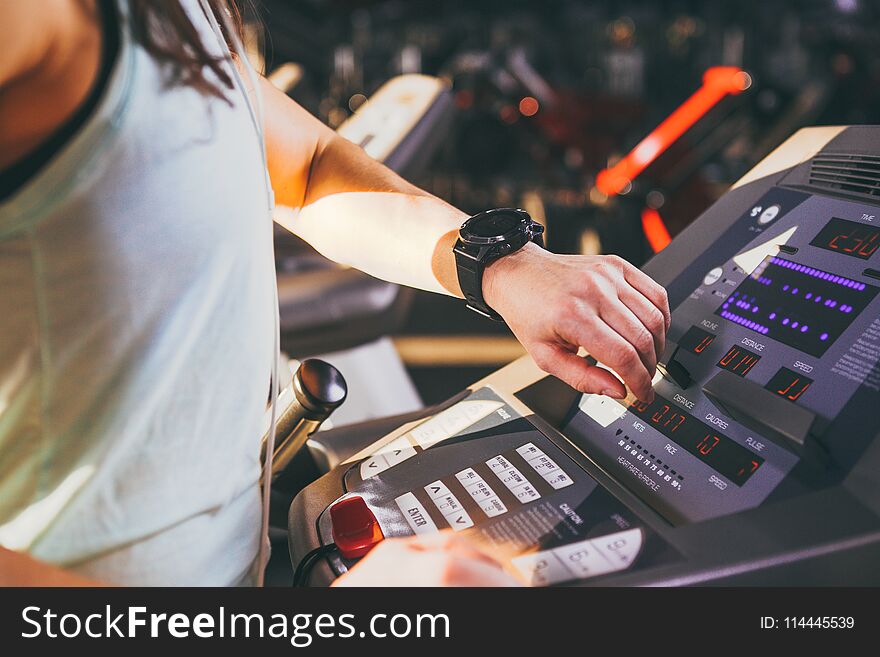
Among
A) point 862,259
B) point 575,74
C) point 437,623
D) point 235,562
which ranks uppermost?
point 862,259

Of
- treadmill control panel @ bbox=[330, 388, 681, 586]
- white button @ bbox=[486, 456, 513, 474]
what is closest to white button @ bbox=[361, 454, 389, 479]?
treadmill control panel @ bbox=[330, 388, 681, 586]

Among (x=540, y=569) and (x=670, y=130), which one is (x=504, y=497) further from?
(x=670, y=130)

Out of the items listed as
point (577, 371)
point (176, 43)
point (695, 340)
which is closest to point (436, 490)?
point (577, 371)

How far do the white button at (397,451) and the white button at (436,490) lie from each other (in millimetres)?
60

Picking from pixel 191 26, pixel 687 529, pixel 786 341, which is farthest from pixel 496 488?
pixel 191 26

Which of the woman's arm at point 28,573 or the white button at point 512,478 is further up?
the woman's arm at point 28,573

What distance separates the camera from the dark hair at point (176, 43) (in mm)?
496

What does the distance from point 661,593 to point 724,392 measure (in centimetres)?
21

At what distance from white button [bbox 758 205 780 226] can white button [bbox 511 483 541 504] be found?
1.16 ft

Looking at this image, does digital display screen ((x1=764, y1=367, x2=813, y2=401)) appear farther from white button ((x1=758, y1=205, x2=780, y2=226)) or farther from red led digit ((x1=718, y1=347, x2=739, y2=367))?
white button ((x1=758, y1=205, x2=780, y2=226))

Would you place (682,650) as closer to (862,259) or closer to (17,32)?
(862,259)

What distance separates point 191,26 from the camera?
537 mm

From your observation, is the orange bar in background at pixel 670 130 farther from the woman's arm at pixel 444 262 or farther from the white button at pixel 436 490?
the white button at pixel 436 490

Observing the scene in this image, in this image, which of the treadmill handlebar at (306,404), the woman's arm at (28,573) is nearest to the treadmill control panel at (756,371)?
the treadmill handlebar at (306,404)
